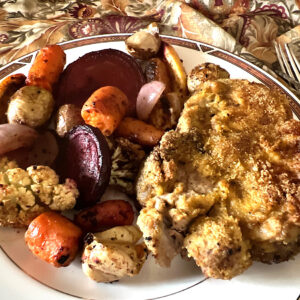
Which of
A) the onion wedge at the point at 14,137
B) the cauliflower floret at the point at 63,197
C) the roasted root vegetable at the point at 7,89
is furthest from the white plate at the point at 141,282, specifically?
the roasted root vegetable at the point at 7,89

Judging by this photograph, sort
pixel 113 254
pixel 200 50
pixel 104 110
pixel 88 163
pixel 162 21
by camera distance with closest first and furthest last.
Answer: pixel 113 254 < pixel 88 163 < pixel 104 110 < pixel 200 50 < pixel 162 21

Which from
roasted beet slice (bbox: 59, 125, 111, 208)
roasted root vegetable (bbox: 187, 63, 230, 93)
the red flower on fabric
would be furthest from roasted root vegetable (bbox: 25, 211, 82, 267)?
the red flower on fabric

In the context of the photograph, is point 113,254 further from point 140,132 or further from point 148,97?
point 148,97

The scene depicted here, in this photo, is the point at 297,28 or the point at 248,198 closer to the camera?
the point at 248,198

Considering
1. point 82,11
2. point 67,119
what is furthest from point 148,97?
point 82,11

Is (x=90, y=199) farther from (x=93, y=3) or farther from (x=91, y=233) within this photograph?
(x=93, y=3)

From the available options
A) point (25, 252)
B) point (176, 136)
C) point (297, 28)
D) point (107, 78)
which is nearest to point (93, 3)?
point (107, 78)
